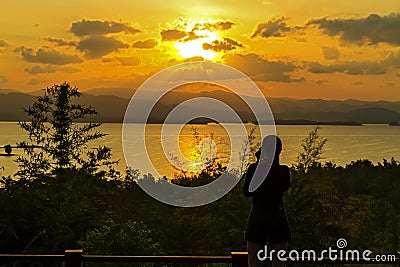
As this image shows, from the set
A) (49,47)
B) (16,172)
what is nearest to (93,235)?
(16,172)

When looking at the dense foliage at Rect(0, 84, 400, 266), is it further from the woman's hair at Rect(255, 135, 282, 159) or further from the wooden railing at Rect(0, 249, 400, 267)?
the woman's hair at Rect(255, 135, 282, 159)

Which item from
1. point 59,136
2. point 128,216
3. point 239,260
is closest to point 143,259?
point 239,260

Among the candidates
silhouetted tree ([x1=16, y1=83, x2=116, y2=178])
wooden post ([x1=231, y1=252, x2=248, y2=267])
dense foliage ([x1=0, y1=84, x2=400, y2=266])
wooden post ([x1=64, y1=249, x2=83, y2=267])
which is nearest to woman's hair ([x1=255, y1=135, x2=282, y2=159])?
wooden post ([x1=231, y1=252, x2=248, y2=267])

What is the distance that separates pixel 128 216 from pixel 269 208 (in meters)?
16.4

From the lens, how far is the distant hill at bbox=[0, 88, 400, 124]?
1553cm

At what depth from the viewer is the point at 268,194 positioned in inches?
159

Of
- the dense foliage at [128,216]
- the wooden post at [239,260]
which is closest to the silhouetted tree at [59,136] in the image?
the dense foliage at [128,216]

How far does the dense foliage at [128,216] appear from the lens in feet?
42.8

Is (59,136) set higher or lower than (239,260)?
higher

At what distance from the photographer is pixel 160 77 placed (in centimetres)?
1481

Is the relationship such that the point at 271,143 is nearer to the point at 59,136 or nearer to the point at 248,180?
the point at 248,180

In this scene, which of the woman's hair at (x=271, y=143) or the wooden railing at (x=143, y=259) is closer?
the woman's hair at (x=271, y=143)

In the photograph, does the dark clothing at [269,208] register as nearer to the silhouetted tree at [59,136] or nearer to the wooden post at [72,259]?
the wooden post at [72,259]

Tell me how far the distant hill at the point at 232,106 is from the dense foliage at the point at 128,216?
261 cm
